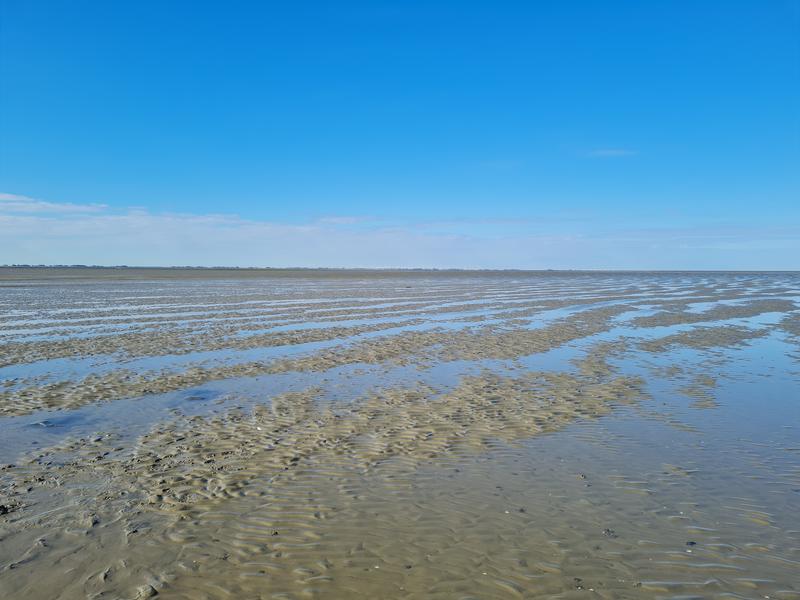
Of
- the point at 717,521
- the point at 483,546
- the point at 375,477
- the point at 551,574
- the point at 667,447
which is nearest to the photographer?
the point at 551,574

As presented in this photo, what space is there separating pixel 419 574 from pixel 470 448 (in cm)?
381

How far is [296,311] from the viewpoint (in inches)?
1259

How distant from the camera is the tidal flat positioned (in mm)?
5184

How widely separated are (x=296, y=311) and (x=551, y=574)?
28.0 metres

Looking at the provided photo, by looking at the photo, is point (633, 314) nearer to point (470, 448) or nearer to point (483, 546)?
point (470, 448)

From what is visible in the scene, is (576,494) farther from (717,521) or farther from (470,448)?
(470,448)

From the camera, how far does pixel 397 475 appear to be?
769 cm

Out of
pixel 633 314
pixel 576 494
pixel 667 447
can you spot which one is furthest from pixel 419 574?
pixel 633 314

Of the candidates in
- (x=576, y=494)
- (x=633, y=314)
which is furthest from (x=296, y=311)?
(x=576, y=494)

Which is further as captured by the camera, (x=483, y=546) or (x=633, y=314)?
(x=633, y=314)

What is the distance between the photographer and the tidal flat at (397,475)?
204 inches

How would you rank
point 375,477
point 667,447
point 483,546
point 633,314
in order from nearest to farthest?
point 483,546
point 375,477
point 667,447
point 633,314

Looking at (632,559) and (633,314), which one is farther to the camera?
(633,314)

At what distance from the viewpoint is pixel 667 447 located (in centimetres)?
882
